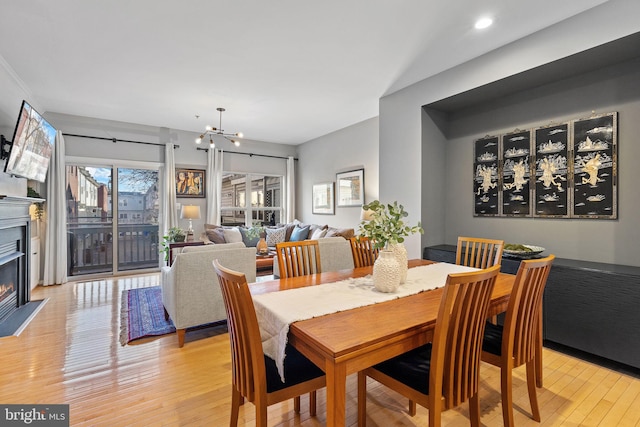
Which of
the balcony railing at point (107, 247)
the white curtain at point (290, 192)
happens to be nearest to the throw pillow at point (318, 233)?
the white curtain at point (290, 192)

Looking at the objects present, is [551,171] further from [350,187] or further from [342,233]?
[350,187]

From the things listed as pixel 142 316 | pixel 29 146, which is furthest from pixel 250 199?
pixel 29 146

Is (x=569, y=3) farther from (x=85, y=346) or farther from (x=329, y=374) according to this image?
(x=85, y=346)

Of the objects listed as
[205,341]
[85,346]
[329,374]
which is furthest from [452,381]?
[85,346]

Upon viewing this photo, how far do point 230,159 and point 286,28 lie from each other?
420 centimetres

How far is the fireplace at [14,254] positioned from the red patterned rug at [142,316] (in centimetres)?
105

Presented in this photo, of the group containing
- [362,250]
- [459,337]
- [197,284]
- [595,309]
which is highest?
[362,250]

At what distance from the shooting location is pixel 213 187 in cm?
619

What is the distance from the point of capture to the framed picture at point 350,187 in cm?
546

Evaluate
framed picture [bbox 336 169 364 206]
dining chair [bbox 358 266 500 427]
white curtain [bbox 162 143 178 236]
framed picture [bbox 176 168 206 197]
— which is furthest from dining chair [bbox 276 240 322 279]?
framed picture [bbox 176 168 206 197]

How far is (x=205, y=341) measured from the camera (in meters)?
2.90

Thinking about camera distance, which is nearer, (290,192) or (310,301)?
(310,301)

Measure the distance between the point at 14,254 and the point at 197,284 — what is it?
7.99ft

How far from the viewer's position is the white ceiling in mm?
2377
